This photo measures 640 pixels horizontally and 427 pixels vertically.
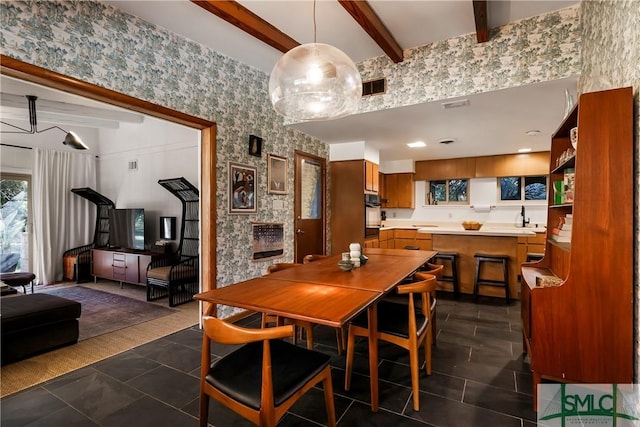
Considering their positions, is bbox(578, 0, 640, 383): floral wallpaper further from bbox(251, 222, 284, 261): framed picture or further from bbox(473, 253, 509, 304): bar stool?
bbox(251, 222, 284, 261): framed picture

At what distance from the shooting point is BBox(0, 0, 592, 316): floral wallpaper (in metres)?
2.15

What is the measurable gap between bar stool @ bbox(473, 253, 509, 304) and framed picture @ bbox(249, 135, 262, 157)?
3.16 meters

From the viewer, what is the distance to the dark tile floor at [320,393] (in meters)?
1.81

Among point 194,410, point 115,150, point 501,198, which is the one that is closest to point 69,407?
point 194,410

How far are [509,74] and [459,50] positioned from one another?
0.54 m

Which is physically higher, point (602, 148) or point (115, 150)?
point (115, 150)

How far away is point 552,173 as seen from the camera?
8.46ft

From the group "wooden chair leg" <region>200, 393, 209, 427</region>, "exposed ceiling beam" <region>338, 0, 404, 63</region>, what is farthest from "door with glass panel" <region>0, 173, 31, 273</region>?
"exposed ceiling beam" <region>338, 0, 404, 63</region>

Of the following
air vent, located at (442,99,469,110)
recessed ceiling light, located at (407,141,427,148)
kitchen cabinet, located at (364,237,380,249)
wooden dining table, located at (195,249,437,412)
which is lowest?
kitchen cabinet, located at (364,237,380,249)

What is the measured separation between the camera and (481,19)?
8.36ft

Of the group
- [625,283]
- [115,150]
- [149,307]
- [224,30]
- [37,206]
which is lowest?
[149,307]

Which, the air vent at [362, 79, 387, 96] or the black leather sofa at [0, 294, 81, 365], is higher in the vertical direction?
the air vent at [362, 79, 387, 96]

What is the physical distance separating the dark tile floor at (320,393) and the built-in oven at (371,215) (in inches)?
100

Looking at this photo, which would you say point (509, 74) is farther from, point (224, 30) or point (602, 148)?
point (224, 30)
